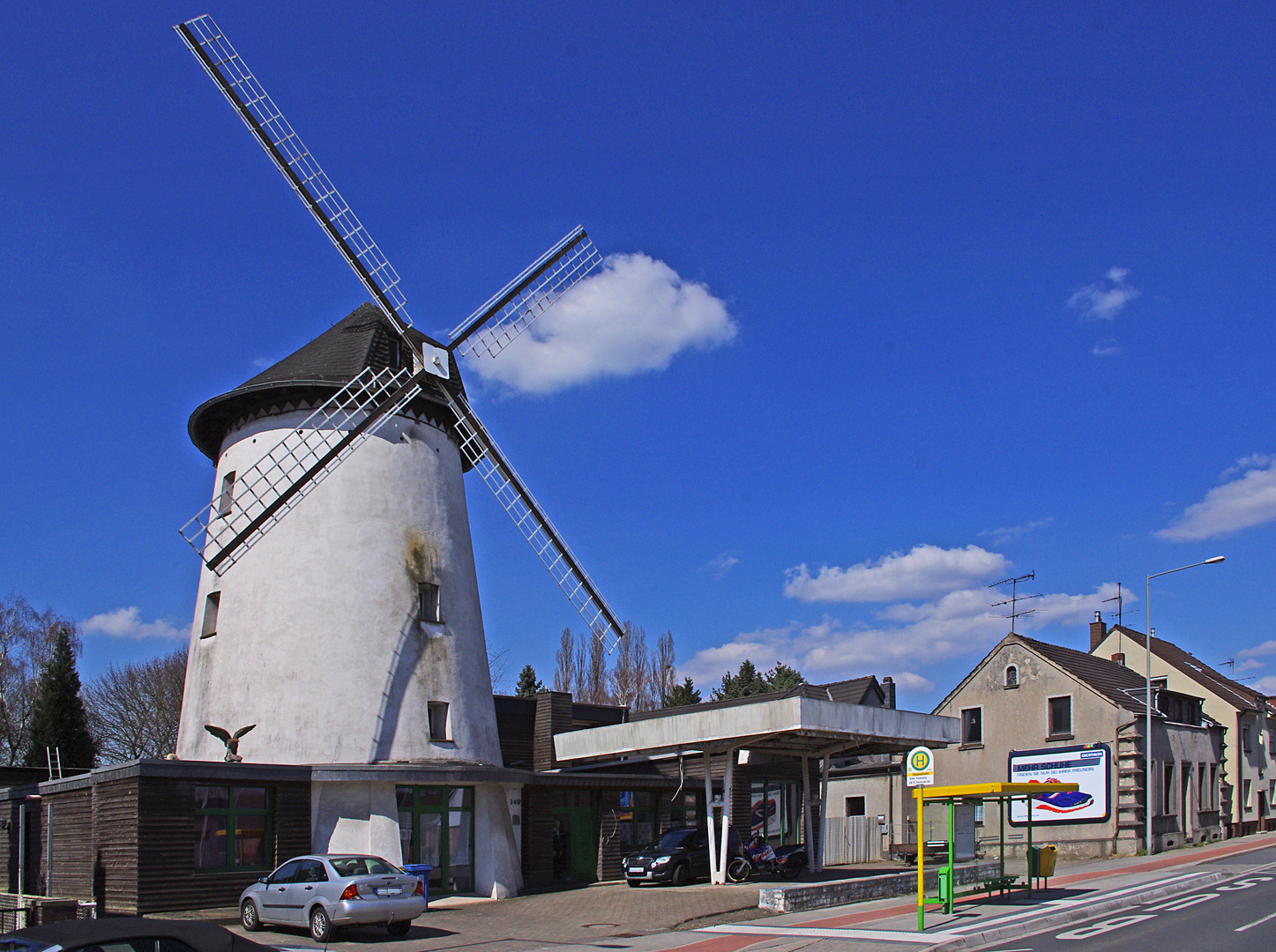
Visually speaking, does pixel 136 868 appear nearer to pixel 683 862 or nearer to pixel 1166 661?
pixel 683 862

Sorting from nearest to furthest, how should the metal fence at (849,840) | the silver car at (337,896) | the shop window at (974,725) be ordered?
the silver car at (337,896) < the metal fence at (849,840) < the shop window at (974,725)

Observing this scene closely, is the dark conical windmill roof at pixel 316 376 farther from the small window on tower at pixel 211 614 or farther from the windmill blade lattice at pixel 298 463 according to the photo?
the small window on tower at pixel 211 614

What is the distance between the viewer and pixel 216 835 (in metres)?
20.3

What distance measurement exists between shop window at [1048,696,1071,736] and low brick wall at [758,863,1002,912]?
15.8m

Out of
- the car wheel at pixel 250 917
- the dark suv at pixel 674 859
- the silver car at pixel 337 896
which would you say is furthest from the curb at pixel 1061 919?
the car wheel at pixel 250 917

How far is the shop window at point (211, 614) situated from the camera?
24406mm

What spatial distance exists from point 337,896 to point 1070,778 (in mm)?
29341

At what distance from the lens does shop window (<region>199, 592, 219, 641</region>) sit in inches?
961

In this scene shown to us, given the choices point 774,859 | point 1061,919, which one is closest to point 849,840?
point 774,859

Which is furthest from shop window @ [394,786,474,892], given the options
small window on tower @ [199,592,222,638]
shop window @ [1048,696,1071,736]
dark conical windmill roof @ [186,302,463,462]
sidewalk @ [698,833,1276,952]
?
shop window @ [1048,696,1071,736]

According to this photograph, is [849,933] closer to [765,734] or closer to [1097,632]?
[765,734]

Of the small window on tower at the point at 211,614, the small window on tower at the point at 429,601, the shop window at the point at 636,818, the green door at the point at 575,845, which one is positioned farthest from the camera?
the shop window at the point at 636,818

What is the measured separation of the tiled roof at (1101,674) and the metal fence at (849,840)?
9315mm

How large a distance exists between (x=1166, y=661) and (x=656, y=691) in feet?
102
